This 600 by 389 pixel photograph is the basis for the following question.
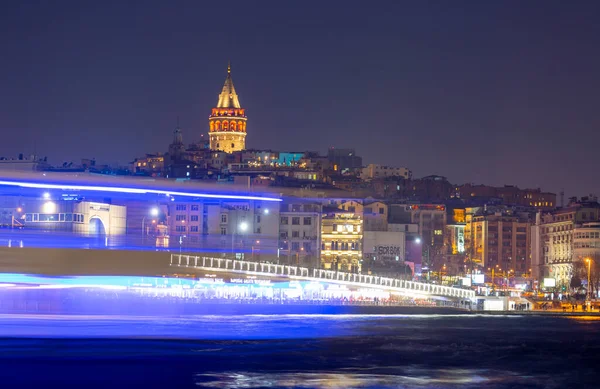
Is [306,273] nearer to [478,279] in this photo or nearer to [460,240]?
[478,279]

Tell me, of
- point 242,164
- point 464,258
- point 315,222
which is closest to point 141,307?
point 315,222

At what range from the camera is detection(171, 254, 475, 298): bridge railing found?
64.5 m

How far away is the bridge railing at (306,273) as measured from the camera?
2539 inches

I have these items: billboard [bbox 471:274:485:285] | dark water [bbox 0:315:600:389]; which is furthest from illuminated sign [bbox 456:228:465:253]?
dark water [bbox 0:315:600:389]

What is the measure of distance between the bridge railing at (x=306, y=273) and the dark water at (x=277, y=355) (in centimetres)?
1422

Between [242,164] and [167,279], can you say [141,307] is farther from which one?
[242,164]

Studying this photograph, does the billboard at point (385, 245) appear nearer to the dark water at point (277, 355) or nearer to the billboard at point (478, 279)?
the billboard at point (478, 279)

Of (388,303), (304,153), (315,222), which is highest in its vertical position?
(304,153)

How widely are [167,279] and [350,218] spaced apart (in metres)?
35.2

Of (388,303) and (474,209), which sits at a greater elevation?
(474,209)

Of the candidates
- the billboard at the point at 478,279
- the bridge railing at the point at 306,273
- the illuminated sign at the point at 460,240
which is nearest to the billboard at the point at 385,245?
the billboard at the point at 478,279

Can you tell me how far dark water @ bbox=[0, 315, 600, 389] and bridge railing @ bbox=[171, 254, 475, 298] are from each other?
46.6 feet

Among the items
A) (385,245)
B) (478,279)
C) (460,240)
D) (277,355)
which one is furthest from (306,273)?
(460,240)

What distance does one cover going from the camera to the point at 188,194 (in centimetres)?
5069
